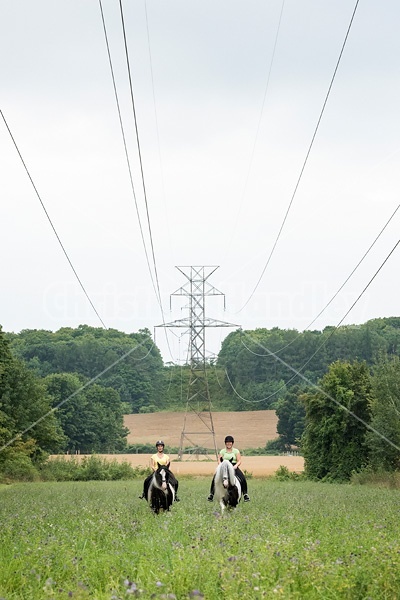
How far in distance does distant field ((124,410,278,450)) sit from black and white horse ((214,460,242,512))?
81538 mm

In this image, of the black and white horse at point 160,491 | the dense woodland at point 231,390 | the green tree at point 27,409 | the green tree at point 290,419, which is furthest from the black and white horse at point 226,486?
the green tree at point 290,419

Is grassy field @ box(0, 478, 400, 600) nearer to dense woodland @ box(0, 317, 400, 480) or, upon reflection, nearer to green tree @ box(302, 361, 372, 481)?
dense woodland @ box(0, 317, 400, 480)

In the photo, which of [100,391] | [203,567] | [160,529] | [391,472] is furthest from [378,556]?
[100,391]

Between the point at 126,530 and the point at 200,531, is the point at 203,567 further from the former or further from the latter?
the point at 126,530

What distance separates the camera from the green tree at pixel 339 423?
5456 centimetres

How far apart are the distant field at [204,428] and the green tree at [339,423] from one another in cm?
4429

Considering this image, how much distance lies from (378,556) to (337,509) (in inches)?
434

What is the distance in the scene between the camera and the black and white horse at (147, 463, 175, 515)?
19203 millimetres

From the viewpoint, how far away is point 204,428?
11706 cm

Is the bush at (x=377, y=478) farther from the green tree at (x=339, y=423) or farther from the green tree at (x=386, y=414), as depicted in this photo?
the green tree at (x=339, y=423)

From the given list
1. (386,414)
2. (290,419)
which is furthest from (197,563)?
(290,419)

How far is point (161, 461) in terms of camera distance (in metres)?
19.6

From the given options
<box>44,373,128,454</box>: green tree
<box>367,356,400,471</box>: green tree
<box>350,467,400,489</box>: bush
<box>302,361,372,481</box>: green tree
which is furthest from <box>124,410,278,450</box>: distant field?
<box>367,356,400,471</box>: green tree

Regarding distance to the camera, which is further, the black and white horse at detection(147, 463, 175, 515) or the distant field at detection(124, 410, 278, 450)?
the distant field at detection(124, 410, 278, 450)
